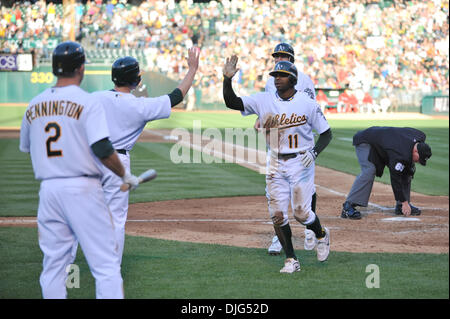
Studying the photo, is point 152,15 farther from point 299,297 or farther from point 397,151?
point 299,297

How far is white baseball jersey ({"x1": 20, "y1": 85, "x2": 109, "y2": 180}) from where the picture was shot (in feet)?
14.7

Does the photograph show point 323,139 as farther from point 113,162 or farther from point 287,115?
point 113,162

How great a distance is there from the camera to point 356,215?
10.6 m

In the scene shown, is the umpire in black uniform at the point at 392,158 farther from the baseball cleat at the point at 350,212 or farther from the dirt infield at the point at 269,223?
the dirt infield at the point at 269,223

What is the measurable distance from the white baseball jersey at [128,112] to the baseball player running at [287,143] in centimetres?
118

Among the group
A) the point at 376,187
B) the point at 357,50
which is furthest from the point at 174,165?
the point at 357,50

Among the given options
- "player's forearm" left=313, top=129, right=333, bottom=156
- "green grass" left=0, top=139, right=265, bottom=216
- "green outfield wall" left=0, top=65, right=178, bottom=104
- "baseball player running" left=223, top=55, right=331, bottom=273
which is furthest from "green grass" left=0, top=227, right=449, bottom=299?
"green outfield wall" left=0, top=65, right=178, bottom=104

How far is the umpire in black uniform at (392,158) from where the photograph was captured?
31.9 feet

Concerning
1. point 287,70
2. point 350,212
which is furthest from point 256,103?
point 350,212

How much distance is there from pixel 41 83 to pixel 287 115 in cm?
3504

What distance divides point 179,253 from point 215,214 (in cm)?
318

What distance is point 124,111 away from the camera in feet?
19.8

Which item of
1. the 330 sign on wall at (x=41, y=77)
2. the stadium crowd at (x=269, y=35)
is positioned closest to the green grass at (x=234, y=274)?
the 330 sign on wall at (x=41, y=77)

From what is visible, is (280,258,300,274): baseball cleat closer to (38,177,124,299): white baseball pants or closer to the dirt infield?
the dirt infield
